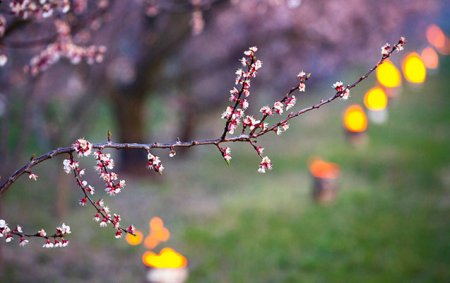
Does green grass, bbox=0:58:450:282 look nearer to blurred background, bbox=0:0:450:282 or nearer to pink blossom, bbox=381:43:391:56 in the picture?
blurred background, bbox=0:0:450:282

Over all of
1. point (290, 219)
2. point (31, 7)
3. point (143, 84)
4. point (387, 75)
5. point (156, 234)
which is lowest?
point (31, 7)

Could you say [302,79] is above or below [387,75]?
below

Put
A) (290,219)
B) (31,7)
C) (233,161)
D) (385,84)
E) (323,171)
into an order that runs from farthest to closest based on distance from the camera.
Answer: (385,84) < (233,161) < (323,171) < (290,219) < (31,7)

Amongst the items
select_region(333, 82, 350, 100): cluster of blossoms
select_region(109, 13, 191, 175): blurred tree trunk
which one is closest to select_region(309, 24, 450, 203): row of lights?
select_region(109, 13, 191, 175): blurred tree trunk

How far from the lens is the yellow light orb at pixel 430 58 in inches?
1366

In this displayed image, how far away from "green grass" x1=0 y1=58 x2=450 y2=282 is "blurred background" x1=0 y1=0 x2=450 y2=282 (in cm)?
5

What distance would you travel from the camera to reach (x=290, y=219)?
12734mm

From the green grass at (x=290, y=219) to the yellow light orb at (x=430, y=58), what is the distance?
15079mm

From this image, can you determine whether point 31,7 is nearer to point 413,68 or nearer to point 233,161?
point 233,161

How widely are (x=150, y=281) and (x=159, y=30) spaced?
793 cm

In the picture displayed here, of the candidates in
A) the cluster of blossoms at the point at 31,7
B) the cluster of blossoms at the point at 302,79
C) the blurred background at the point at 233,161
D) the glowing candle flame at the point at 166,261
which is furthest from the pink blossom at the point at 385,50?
the glowing candle flame at the point at 166,261

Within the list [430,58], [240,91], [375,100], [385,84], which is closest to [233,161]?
[375,100]

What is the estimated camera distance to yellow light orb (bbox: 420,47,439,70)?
34.7 m

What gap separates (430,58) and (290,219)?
26243mm
